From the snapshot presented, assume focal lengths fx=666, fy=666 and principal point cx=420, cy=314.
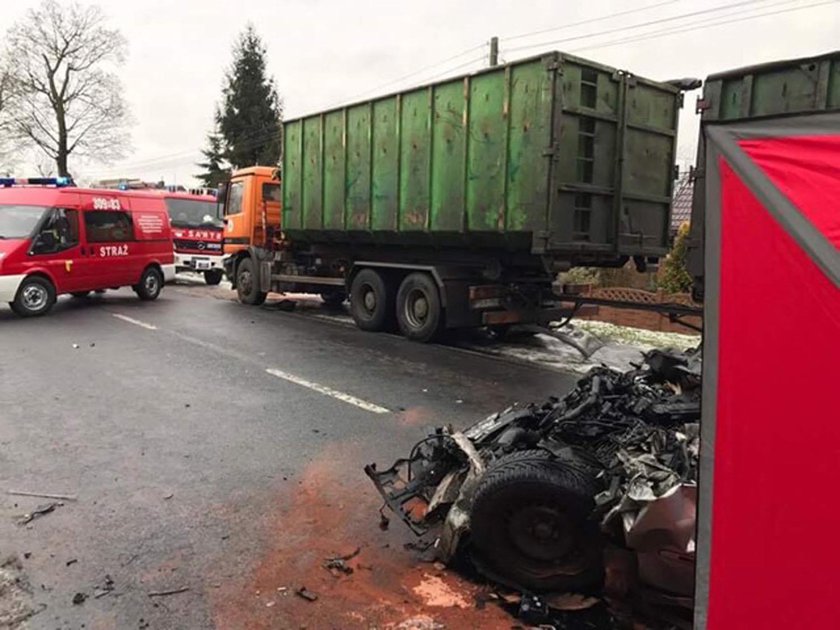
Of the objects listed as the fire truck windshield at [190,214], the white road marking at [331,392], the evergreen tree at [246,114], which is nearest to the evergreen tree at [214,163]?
the evergreen tree at [246,114]

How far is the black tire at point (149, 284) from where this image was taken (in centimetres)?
1408

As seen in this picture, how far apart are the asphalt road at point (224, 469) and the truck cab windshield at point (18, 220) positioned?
8.72 ft

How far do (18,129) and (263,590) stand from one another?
43.1 metres

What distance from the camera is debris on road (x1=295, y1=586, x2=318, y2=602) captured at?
2.96 meters

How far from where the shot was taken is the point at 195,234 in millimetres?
18172

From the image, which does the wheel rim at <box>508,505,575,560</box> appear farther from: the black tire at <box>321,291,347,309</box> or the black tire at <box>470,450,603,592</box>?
the black tire at <box>321,291,347,309</box>

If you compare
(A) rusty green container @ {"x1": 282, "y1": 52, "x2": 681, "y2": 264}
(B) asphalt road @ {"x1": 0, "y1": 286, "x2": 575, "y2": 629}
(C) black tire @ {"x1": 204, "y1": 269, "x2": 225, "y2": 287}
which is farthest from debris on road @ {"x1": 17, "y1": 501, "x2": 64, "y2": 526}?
(C) black tire @ {"x1": 204, "y1": 269, "x2": 225, "y2": 287}

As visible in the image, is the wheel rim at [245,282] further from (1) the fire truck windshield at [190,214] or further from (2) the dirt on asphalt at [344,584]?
(2) the dirt on asphalt at [344,584]

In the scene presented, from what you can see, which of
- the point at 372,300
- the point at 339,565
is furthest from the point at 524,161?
the point at 339,565

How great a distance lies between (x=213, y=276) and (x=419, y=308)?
1085 cm

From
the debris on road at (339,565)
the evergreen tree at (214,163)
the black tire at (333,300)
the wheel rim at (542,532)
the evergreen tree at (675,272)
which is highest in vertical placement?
the evergreen tree at (214,163)

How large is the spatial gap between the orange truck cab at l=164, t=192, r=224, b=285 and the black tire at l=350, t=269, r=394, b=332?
8326 millimetres

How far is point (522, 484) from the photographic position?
297 cm

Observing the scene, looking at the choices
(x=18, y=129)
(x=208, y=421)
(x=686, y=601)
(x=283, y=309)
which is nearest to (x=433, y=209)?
(x=208, y=421)
